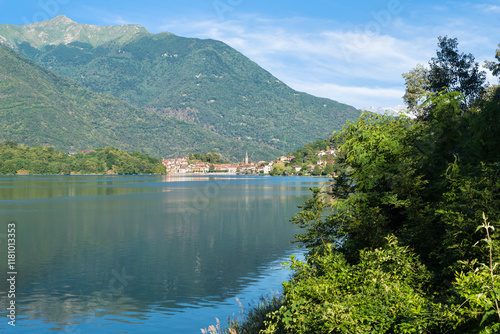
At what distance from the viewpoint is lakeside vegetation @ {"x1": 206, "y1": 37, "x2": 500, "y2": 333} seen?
6.54 m

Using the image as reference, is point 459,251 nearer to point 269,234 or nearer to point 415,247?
point 415,247

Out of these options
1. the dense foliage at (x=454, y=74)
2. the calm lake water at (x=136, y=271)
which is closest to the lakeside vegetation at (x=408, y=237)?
the calm lake water at (x=136, y=271)

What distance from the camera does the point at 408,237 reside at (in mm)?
10250

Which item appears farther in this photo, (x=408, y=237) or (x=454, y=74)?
(x=454, y=74)

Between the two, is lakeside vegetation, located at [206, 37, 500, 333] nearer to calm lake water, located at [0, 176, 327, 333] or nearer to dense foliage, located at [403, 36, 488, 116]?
calm lake water, located at [0, 176, 327, 333]

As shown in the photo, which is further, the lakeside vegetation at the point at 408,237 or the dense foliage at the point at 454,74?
the dense foliage at the point at 454,74

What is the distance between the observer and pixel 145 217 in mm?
47469

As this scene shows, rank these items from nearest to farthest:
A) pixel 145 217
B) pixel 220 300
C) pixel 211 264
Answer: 1. pixel 220 300
2. pixel 211 264
3. pixel 145 217

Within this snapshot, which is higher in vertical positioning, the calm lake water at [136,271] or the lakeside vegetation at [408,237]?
the lakeside vegetation at [408,237]

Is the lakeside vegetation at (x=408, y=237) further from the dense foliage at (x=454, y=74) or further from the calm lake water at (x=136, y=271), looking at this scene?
the dense foliage at (x=454, y=74)

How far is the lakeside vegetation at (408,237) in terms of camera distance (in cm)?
654

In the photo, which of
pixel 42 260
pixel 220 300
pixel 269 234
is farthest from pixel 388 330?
pixel 269 234

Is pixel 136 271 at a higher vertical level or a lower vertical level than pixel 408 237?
lower

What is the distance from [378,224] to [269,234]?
88.7 feet
